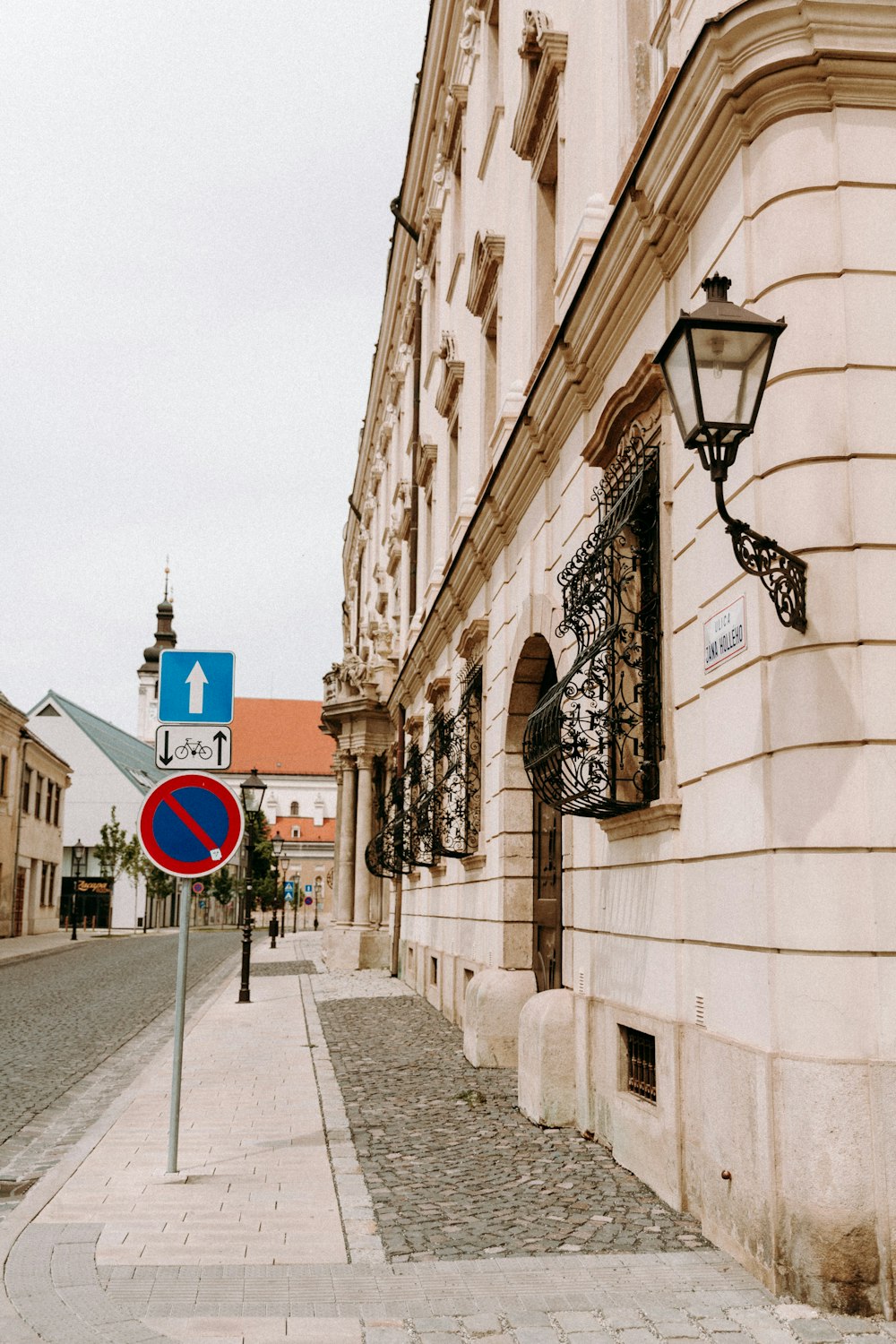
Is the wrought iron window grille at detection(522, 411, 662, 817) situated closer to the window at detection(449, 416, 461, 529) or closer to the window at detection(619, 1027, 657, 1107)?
the window at detection(619, 1027, 657, 1107)

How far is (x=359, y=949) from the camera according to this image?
26.4 meters

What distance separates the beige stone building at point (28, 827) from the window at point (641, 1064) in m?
38.9

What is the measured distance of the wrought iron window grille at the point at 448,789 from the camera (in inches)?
581

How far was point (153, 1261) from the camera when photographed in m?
5.51

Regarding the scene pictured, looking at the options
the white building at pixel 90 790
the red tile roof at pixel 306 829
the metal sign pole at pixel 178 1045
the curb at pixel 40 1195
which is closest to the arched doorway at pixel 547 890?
the curb at pixel 40 1195

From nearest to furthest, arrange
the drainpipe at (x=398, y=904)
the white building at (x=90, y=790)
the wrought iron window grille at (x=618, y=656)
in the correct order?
the wrought iron window grille at (x=618, y=656) < the drainpipe at (x=398, y=904) < the white building at (x=90, y=790)

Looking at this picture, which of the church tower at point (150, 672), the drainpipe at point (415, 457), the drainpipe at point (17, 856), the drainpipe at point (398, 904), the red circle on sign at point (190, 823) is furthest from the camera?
the church tower at point (150, 672)

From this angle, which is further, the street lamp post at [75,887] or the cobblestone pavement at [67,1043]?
the street lamp post at [75,887]

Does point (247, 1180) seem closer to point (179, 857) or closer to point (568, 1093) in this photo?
point (179, 857)

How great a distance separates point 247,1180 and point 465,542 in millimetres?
8455

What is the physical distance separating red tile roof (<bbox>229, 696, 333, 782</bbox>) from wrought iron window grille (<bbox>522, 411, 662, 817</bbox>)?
10159 cm

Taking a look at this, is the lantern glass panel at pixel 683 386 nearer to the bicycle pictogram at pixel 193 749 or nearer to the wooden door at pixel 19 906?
the bicycle pictogram at pixel 193 749

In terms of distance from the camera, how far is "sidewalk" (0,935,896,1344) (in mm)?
4738

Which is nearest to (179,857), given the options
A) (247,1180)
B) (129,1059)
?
(247,1180)
